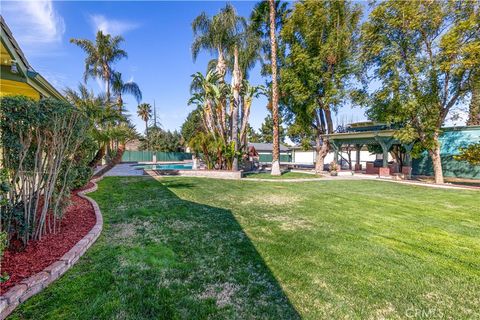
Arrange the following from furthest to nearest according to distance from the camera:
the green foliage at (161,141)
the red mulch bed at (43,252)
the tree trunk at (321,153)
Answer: the green foliage at (161,141)
the tree trunk at (321,153)
the red mulch bed at (43,252)

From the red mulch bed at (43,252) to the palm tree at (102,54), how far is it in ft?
64.6

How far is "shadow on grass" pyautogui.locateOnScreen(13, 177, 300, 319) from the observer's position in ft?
7.22

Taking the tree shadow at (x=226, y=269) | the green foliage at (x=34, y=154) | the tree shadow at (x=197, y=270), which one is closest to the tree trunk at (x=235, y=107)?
the tree shadow at (x=197, y=270)

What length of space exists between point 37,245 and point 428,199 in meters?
11.0

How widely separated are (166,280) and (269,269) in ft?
4.23

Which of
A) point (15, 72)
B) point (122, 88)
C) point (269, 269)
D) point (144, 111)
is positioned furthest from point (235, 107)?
point (144, 111)

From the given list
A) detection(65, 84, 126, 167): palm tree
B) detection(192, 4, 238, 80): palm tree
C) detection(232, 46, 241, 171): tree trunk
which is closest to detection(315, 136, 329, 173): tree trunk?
detection(232, 46, 241, 171): tree trunk

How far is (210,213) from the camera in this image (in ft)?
18.7

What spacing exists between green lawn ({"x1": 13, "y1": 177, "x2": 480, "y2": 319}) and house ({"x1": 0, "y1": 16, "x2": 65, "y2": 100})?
371 centimetres

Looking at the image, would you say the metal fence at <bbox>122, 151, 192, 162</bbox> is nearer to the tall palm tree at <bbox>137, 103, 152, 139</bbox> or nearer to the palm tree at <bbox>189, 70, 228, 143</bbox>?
the tall palm tree at <bbox>137, 103, 152, 139</bbox>

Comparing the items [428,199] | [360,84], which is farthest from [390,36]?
[428,199]

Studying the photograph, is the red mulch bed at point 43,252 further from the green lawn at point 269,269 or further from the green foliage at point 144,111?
the green foliage at point 144,111

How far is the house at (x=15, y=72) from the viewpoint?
446cm

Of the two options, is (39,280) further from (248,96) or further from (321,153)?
(321,153)
